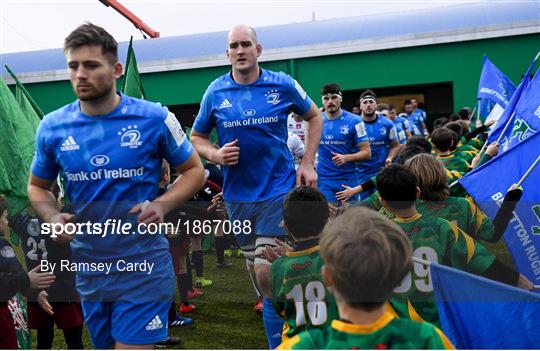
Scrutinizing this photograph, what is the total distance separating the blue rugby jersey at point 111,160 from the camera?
3107 millimetres

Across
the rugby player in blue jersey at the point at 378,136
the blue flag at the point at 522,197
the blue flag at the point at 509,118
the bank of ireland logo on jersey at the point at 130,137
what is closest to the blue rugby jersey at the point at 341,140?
the rugby player in blue jersey at the point at 378,136

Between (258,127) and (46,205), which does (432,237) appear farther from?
(46,205)

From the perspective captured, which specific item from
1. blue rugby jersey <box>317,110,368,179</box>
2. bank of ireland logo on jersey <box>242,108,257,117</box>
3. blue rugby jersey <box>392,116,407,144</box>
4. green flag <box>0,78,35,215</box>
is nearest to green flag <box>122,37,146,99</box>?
green flag <box>0,78,35,215</box>

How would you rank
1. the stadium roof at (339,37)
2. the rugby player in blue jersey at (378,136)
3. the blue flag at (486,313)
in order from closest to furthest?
the blue flag at (486,313)
the rugby player in blue jersey at (378,136)
the stadium roof at (339,37)

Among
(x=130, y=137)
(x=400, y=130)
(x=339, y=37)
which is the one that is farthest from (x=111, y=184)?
(x=339, y=37)

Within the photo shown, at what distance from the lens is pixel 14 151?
516 cm

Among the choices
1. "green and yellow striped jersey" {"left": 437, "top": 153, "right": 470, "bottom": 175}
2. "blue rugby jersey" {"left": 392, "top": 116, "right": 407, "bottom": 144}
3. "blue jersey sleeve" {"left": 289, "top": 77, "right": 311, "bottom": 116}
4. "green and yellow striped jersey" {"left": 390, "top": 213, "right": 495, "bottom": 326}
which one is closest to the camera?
"green and yellow striped jersey" {"left": 390, "top": 213, "right": 495, "bottom": 326}

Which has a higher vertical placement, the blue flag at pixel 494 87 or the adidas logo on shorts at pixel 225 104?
the adidas logo on shorts at pixel 225 104

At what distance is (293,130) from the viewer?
9.62m

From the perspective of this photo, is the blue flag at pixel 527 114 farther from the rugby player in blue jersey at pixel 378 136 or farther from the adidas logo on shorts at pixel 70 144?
the adidas logo on shorts at pixel 70 144

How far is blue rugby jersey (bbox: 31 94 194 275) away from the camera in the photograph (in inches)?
122

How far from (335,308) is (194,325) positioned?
3.12m

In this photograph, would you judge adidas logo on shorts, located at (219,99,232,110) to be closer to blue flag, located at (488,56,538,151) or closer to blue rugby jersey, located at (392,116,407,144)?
blue flag, located at (488,56,538,151)

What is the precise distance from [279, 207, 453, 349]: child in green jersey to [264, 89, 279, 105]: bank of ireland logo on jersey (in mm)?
2788
